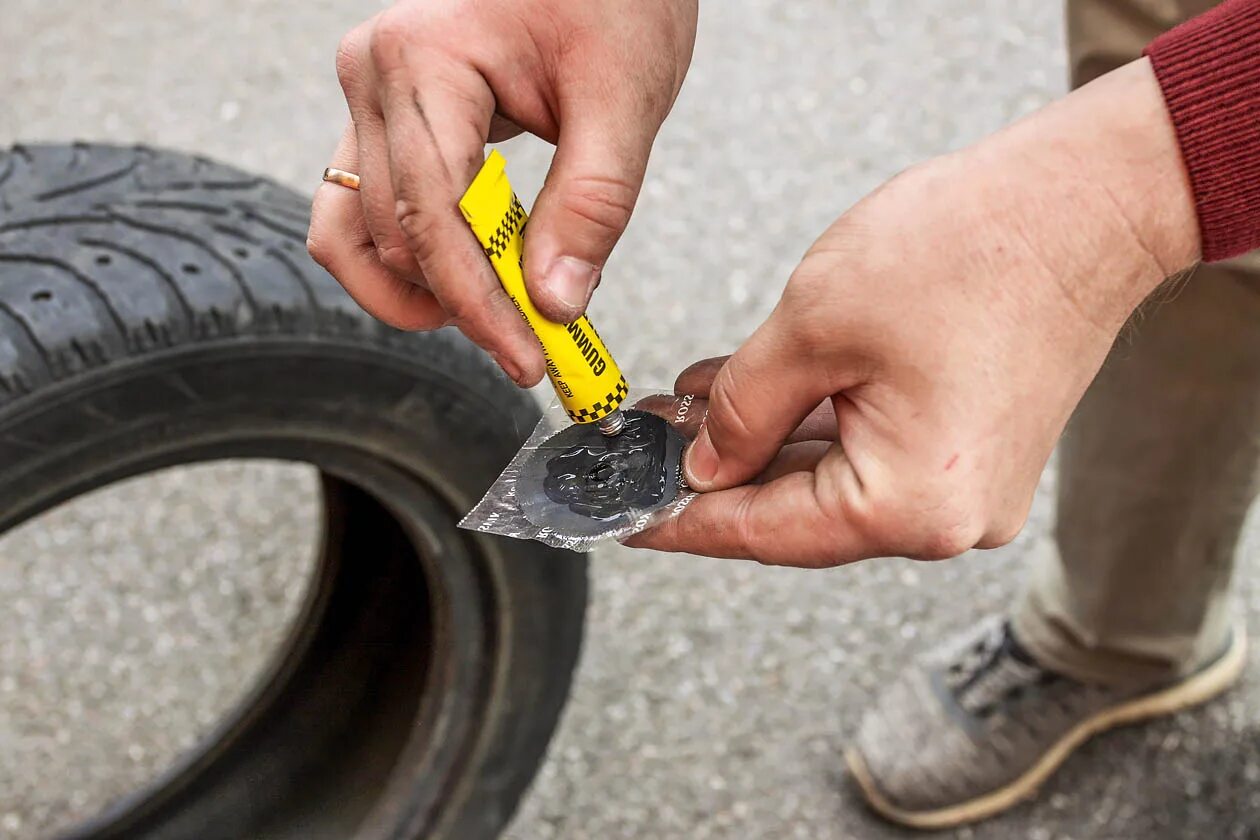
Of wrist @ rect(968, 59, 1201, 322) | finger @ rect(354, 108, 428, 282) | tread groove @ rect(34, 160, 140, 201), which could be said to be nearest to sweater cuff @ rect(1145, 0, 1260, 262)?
wrist @ rect(968, 59, 1201, 322)

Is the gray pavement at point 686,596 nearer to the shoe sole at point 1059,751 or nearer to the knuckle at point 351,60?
the shoe sole at point 1059,751

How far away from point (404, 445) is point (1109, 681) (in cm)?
85

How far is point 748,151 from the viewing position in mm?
2164

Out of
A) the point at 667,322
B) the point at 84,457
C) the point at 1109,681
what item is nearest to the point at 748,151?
the point at 667,322

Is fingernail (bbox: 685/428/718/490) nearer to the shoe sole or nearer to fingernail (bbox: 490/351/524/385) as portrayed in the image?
fingernail (bbox: 490/351/524/385)

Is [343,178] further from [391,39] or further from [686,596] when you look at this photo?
[686,596]

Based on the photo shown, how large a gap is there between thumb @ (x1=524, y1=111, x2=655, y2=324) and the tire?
0.33 m

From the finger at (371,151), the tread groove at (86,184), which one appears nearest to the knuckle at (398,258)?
the finger at (371,151)

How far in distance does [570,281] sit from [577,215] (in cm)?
4

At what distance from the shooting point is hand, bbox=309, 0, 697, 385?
0.70 metres

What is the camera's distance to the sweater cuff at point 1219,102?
0.63 meters

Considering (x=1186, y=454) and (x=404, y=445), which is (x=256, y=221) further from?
(x=1186, y=454)

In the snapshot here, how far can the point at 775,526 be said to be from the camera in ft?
2.36

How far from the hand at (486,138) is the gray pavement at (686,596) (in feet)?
2.61
